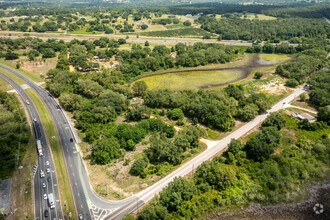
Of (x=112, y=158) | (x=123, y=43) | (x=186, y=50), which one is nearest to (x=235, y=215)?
(x=112, y=158)

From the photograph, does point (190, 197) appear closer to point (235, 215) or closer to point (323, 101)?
point (235, 215)

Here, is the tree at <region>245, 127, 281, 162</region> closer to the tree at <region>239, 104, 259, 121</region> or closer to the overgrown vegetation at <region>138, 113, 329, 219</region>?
the overgrown vegetation at <region>138, 113, 329, 219</region>

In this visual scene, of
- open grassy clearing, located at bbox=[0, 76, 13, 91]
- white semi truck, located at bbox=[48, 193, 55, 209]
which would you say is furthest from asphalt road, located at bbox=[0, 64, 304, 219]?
open grassy clearing, located at bbox=[0, 76, 13, 91]

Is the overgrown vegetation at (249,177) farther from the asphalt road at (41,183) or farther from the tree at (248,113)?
the asphalt road at (41,183)

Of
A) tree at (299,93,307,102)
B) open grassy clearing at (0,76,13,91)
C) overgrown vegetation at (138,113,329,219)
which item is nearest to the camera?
overgrown vegetation at (138,113,329,219)

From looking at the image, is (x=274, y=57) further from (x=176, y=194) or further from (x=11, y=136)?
(x=11, y=136)

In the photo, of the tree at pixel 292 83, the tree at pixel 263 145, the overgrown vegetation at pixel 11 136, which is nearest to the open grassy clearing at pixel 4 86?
the overgrown vegetation at pixel 11 136
